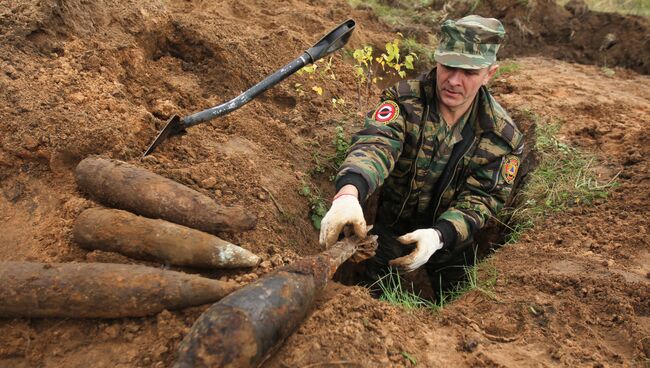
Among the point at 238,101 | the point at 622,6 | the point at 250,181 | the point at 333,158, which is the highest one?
the point at 622,6

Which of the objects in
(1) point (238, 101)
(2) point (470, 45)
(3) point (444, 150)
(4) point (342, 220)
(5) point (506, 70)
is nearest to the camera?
(4) point (342, 220)

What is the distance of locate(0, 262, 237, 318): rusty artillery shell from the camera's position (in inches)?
61.4

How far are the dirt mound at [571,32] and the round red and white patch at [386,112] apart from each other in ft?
12.2

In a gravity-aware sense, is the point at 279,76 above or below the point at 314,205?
above

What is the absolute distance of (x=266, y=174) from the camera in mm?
2826

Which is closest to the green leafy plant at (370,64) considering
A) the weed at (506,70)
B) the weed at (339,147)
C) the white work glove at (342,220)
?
the weed at (339,147)

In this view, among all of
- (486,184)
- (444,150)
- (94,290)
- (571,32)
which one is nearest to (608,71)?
(571,32)

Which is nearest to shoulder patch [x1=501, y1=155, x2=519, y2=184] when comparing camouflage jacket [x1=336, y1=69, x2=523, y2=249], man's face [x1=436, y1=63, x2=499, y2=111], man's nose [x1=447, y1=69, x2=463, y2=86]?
camouflage jacket [x1=336, y1=69, x2=523, y2=249]

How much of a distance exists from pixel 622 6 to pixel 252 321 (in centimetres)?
796

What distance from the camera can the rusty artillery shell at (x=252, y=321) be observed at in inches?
52.2

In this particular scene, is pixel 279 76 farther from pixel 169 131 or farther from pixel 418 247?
pixel 418 247

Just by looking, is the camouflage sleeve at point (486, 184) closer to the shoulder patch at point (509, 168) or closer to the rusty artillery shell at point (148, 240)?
the shoulder patch at point (509, 168)

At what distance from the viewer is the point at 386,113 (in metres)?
3.03

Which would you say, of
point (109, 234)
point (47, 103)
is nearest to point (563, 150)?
point (109, 234)
